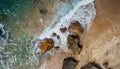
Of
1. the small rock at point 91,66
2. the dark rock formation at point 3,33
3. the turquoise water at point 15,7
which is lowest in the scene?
the small rock at point 91,66

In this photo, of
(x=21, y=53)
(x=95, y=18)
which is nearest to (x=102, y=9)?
(x=95, y=18)

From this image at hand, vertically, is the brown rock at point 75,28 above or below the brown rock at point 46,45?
above

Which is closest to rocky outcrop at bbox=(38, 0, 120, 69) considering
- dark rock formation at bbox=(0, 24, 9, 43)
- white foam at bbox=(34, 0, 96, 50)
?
white foam at bbox=(34, 0, 96, 50)

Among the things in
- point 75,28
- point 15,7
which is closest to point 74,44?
point 75,28

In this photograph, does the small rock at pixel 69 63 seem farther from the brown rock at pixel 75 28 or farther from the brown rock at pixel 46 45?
the brown rock at pixel 75 28

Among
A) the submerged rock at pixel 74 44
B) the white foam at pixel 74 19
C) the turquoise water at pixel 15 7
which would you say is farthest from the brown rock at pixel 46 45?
the turquoise water at pixel 15 7

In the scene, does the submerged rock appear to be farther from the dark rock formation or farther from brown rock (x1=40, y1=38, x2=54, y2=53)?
the dark rock formation

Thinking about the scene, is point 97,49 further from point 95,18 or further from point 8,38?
point 8,38
